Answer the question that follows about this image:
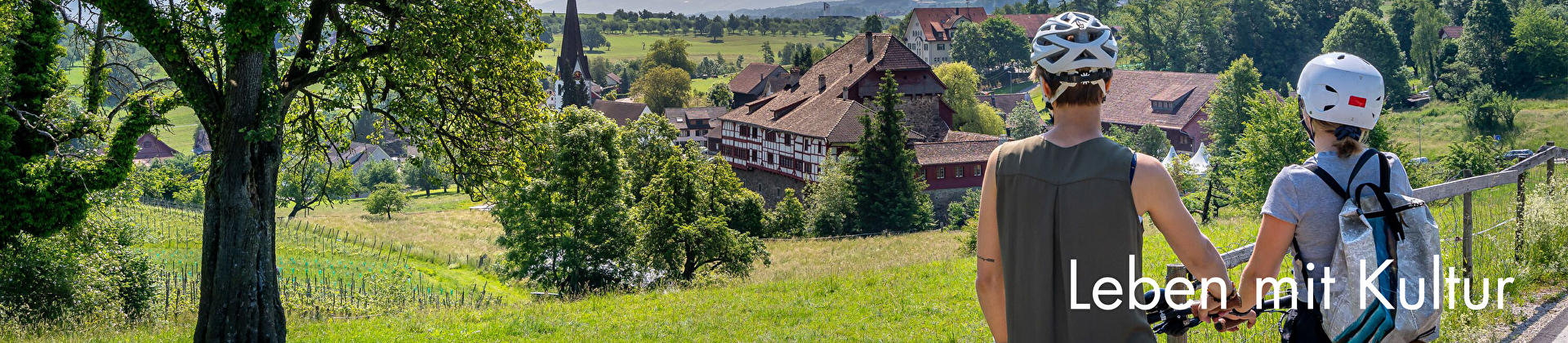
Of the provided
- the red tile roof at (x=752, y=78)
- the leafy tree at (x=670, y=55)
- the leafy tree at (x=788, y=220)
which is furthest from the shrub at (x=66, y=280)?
the leafy tree at (x=670, y=55)

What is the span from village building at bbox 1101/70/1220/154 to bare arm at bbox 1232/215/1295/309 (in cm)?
9257

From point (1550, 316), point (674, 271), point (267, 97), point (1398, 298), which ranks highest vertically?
point (267, 97)

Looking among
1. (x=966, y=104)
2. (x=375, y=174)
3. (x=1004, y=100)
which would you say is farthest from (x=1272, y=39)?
(x=375, y=174)

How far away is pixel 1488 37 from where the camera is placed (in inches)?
3489

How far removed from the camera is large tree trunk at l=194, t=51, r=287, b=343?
10633 millimetres

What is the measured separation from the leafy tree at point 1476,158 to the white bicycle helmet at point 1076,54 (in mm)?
49165

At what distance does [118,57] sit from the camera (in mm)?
13398

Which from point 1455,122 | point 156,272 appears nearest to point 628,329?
point 156,272

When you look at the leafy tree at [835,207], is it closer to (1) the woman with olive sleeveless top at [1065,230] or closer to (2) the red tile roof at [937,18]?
(1) the woman with olive sleeveless top at [1065,230]

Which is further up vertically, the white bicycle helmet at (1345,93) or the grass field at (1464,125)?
the grass field at (1464,125)

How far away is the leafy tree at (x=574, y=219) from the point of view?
27.3 m

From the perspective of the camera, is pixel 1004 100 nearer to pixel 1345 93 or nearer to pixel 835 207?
pixel 835 207

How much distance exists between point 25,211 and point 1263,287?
629 inches

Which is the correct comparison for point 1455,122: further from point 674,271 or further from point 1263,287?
point 1263,287
